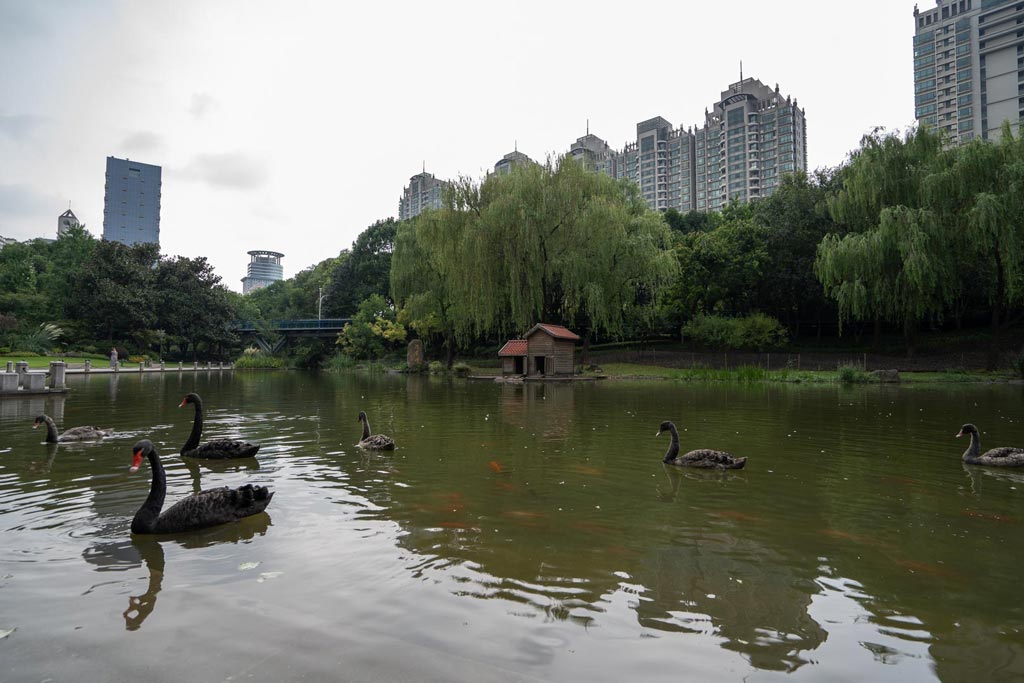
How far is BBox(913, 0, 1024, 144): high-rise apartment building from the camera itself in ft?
268

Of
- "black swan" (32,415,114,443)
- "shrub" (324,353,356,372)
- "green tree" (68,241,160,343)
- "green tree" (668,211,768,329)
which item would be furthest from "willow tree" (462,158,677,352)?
"green tree" (68,241,160,343)

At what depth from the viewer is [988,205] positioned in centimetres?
2669

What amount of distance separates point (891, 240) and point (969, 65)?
87.7m

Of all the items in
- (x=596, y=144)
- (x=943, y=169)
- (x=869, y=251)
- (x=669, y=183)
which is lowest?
(x=869, y=251)

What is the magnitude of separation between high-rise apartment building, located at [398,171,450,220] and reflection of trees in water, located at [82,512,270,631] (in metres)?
121

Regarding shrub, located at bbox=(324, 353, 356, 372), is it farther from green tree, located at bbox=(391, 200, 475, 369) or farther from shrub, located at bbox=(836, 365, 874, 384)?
shrub, located at bbox=(836, 365, 874, 384)

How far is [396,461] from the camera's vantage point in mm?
8555

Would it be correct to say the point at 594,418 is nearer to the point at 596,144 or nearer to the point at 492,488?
the point at 492,488

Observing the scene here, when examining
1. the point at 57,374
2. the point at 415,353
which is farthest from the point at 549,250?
the point at 57,374

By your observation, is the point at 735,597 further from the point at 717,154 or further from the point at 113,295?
the point at 717,154

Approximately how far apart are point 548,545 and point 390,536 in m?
1.44

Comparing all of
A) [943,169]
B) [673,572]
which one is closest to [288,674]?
[673,572]

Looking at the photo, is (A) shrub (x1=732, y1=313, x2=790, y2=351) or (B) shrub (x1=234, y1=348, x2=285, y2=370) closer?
(A) shrub (x1=732, y1=313, x2=790, y2=351)

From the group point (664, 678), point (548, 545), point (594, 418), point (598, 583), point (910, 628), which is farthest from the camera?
point (594, 418)
